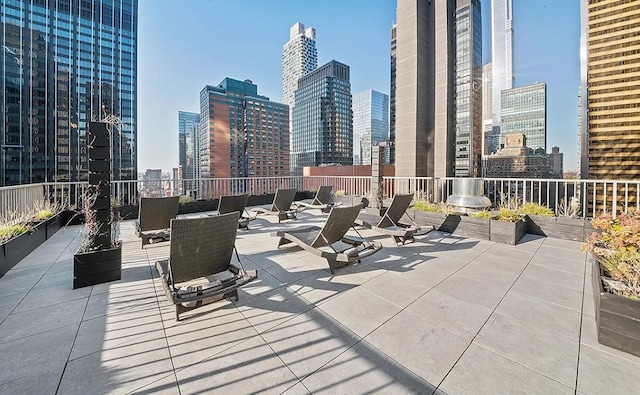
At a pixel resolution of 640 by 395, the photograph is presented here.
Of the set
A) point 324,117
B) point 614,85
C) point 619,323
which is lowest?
point 619,323

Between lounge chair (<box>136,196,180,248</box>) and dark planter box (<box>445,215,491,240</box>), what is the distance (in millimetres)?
5640

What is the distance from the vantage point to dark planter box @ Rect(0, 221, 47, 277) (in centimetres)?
342

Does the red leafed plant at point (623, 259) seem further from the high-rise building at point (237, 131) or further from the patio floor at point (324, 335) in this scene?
the high-rise building at point (237, 131)

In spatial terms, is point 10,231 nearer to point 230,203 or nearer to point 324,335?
point 230,203

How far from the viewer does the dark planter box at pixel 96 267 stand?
2.94 meters

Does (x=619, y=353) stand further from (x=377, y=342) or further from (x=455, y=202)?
(x=455, y=202)

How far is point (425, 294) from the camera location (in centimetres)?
276

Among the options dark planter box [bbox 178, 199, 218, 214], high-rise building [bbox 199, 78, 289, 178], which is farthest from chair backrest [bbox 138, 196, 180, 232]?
high-rise building [bbox 199, 78, 289, 178]

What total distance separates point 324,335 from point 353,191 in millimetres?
8638

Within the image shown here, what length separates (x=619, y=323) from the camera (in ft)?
6.20

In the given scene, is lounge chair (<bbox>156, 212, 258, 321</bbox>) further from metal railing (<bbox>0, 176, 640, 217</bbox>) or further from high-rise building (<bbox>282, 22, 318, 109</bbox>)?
high-rise building (<bbox>282, 22, 318, 109</bbox>)

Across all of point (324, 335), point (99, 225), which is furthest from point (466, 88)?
point (99, 225)

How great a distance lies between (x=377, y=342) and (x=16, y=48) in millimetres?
57928

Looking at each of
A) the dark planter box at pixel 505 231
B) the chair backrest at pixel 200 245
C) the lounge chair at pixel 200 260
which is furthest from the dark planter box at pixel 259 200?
the dark planter box at pixel 505 231
